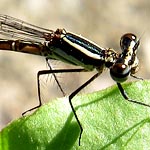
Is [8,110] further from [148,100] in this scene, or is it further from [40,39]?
[148,100]

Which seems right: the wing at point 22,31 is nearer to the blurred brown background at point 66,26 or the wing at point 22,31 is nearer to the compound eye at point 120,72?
the compound eye at point 120,72

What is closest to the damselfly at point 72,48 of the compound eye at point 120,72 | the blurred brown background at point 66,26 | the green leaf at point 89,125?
the compound eye at point 120,72

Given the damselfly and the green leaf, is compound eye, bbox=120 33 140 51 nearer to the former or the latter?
the damselfly

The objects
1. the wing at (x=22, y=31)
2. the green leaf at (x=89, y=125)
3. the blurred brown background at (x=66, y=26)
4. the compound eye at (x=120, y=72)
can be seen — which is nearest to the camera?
the green leaf at (x=89, y=125)

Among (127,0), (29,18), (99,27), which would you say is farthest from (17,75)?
(127,0)

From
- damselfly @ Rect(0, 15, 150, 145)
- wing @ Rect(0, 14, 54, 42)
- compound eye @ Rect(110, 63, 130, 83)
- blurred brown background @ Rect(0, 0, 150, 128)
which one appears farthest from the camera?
blurred brown background @ Rect(0, 0, 150, 128)

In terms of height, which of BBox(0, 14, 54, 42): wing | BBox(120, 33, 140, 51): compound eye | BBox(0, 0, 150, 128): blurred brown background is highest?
BBox(120, 33, 140, 51): compound eye

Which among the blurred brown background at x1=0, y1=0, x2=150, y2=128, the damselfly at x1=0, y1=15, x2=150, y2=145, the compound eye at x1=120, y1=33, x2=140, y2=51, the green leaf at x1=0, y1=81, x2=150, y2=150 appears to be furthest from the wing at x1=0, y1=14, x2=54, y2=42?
the blurred brown background at x1=0, y1=0, x2=150, y2=128
